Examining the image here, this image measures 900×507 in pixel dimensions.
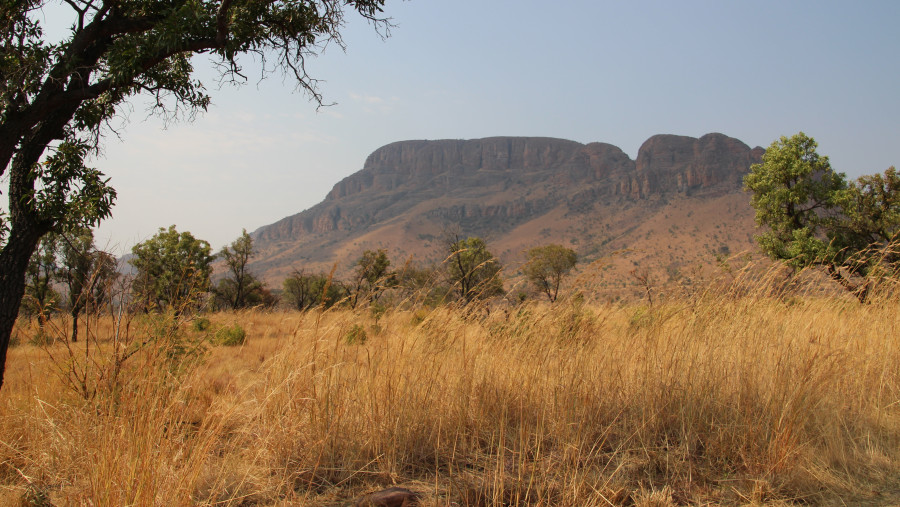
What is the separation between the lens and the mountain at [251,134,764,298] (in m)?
93.4

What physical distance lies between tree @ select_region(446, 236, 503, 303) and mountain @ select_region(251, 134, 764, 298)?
147ft

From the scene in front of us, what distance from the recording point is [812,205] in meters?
18.5

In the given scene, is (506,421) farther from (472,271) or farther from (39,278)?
(39,278)

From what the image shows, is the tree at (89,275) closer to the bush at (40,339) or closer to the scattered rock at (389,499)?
the bush at (40,339)

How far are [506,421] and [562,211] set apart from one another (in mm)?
133527

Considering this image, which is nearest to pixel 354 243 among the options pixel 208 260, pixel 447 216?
pixel 447 216

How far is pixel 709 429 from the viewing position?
3.32 m

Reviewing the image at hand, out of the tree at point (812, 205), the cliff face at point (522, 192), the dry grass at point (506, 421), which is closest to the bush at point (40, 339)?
the dry grass at point (506, 421)

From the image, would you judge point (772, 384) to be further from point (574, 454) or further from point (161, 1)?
point (161, 1)

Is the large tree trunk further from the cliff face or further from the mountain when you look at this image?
the cliff face

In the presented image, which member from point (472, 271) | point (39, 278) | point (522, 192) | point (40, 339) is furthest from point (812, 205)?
point (522, 192)

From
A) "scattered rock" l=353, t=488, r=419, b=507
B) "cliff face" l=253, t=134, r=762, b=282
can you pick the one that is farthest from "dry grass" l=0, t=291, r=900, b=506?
"cliff face" l=253, t=134, r=762, b=282

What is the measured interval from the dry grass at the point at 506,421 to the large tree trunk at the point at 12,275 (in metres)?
0.60

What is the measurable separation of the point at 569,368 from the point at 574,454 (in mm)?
969
